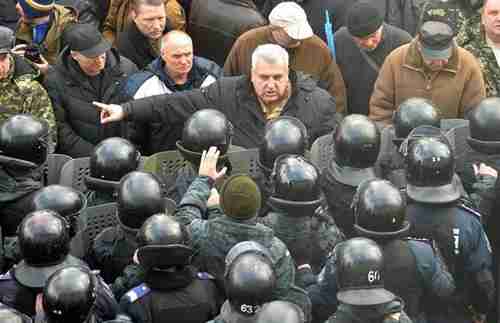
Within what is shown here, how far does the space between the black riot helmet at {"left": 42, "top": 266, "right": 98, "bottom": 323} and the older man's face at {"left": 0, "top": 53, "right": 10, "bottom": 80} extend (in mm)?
3356

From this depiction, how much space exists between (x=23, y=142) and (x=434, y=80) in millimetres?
3489

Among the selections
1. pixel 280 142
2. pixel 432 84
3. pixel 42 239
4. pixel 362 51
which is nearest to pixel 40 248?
pixel 42 239

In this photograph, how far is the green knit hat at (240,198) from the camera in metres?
7.02

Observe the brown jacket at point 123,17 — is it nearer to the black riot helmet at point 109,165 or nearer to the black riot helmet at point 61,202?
the black riot helmet at point 109,165

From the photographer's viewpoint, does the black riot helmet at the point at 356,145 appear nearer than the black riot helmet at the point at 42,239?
No

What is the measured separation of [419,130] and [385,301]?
2.28 meters

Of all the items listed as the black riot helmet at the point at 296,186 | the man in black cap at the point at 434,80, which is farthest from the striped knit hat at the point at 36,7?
the black riot helmet at the point at 296,186

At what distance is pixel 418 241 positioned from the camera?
7.21 metres

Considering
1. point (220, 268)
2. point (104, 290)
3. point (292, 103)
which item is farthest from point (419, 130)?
point (104, 290)

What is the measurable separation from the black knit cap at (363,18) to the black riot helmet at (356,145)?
2124mm

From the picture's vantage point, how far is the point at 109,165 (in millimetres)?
8305

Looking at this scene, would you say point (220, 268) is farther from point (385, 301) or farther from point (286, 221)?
point (385, 301)

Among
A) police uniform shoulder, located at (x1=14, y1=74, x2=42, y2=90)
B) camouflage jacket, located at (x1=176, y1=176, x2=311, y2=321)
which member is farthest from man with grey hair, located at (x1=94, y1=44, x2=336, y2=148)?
camouflage jacket, located at (x1=176, y1=176, x2=311, y2=321)

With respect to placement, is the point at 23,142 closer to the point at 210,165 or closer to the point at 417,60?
the point at 210,165
